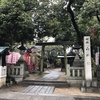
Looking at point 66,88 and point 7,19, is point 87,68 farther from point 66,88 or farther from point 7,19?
point 7,19

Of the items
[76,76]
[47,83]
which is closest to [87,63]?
[76,76]

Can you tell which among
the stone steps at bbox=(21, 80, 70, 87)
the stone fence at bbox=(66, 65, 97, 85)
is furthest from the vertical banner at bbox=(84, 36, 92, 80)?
the stone steps at bbox=(21, 80, 70, 87)

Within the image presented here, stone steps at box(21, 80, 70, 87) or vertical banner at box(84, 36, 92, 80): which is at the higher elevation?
vertical banner at box(84, 36, 92, 80)

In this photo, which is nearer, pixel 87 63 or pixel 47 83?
pixel 87 63

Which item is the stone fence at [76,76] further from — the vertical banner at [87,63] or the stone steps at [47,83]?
the vertical banner at [87,63]

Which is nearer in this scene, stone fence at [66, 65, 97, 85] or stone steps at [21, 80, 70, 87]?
stone steps at [21, 80, 70, 87]

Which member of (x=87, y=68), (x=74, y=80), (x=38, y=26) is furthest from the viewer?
(x=38, y=26)

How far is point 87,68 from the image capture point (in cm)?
945

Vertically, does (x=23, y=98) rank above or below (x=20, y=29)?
below

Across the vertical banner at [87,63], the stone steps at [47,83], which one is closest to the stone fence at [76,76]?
the stone steps at [47,83]

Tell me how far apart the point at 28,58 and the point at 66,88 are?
5627mm

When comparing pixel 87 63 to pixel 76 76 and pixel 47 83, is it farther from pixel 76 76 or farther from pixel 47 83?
pixel 47 83

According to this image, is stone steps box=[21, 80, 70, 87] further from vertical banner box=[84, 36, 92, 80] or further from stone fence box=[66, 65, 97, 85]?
vertical banner box=[84, 36, 92, 80]

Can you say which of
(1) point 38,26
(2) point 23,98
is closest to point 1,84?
(2) point 23,98
